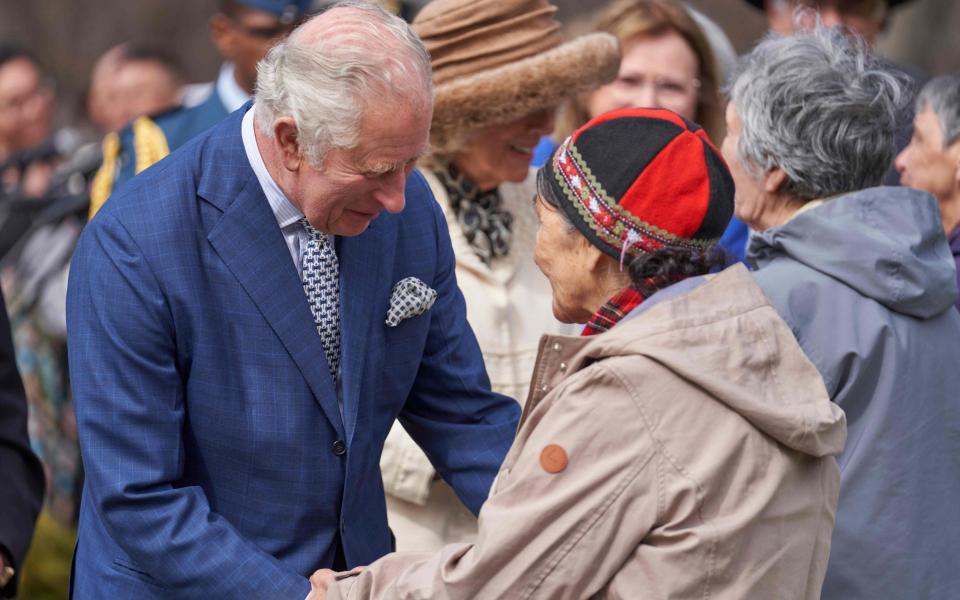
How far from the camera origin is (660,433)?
7.94 feet

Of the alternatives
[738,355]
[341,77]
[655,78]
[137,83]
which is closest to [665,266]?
[738,355]

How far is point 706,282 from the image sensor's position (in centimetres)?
259

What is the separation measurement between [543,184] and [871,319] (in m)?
0.90

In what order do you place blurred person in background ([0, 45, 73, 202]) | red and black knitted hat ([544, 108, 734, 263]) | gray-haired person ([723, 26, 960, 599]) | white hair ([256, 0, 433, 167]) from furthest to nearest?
1. blurred person in background ([0, 45, 73, 202])
2. gray-haired person ([723, 26, 960, 599])
3. white hair ([256, 0, 433, 167])
4. red and black knitted hat ([544, 108, 734, 263])

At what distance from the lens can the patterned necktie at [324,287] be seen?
2998 millimetres

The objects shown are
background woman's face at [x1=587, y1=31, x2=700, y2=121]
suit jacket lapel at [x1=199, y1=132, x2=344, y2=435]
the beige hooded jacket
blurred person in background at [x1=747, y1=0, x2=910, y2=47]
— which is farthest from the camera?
blurred person in background at [x1=747, y1=0, x2=910, y2=47]

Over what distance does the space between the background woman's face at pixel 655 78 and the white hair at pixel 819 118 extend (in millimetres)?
1497

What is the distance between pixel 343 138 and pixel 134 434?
69 cm

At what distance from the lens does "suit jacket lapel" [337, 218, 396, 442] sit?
9.77ft

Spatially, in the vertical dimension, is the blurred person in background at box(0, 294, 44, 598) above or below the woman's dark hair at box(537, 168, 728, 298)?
below

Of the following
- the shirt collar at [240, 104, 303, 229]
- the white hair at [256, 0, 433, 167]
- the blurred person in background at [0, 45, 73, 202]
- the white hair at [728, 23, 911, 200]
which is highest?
the white hair at [256, 0, 433, 167]

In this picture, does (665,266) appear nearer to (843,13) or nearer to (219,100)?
(843,13)

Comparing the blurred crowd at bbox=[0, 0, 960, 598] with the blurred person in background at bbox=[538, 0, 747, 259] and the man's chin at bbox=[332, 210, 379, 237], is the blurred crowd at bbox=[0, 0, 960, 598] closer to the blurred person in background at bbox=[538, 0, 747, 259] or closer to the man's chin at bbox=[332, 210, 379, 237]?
the blurred person in background at bbox=[538, 0, 747, 259]

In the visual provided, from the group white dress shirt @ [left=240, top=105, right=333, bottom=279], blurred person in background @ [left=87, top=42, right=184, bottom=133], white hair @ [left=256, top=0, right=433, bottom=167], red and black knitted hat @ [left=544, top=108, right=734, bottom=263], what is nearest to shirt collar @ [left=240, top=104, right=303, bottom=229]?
white dress shirt @ [left=240, top=105, right=333, bottom=279]
